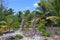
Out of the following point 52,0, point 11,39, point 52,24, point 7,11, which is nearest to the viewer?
point 11,39

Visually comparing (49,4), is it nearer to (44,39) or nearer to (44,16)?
(44,16)

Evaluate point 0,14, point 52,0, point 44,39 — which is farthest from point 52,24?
point 44,39

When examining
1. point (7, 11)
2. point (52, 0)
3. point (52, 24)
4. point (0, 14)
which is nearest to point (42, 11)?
point (52, 24)

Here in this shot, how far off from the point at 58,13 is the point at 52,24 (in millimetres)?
3861

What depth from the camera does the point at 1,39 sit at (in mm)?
10664

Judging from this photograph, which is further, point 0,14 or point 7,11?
point 7,11

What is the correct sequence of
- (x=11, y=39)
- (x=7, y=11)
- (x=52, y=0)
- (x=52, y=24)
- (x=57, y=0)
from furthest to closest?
(x=7, y=11) → (x=52, y=24) → (x=52, y=0) → (x=57, y=0) → (x=11, y=39)

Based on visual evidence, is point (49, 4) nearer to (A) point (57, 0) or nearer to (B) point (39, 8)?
(A) point (57, 0)

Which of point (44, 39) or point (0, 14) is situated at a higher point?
point (0, 14)

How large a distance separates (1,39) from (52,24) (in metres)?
9.65

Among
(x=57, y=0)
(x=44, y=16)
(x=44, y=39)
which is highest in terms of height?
(x=57, y=0)

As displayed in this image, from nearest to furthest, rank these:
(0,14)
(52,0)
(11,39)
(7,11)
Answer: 1. (11,39)
2. (52,0)
3. (0,14)
4. (7,11)

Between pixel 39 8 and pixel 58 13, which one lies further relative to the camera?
pixel 39 8

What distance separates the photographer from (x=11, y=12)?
25.9m
